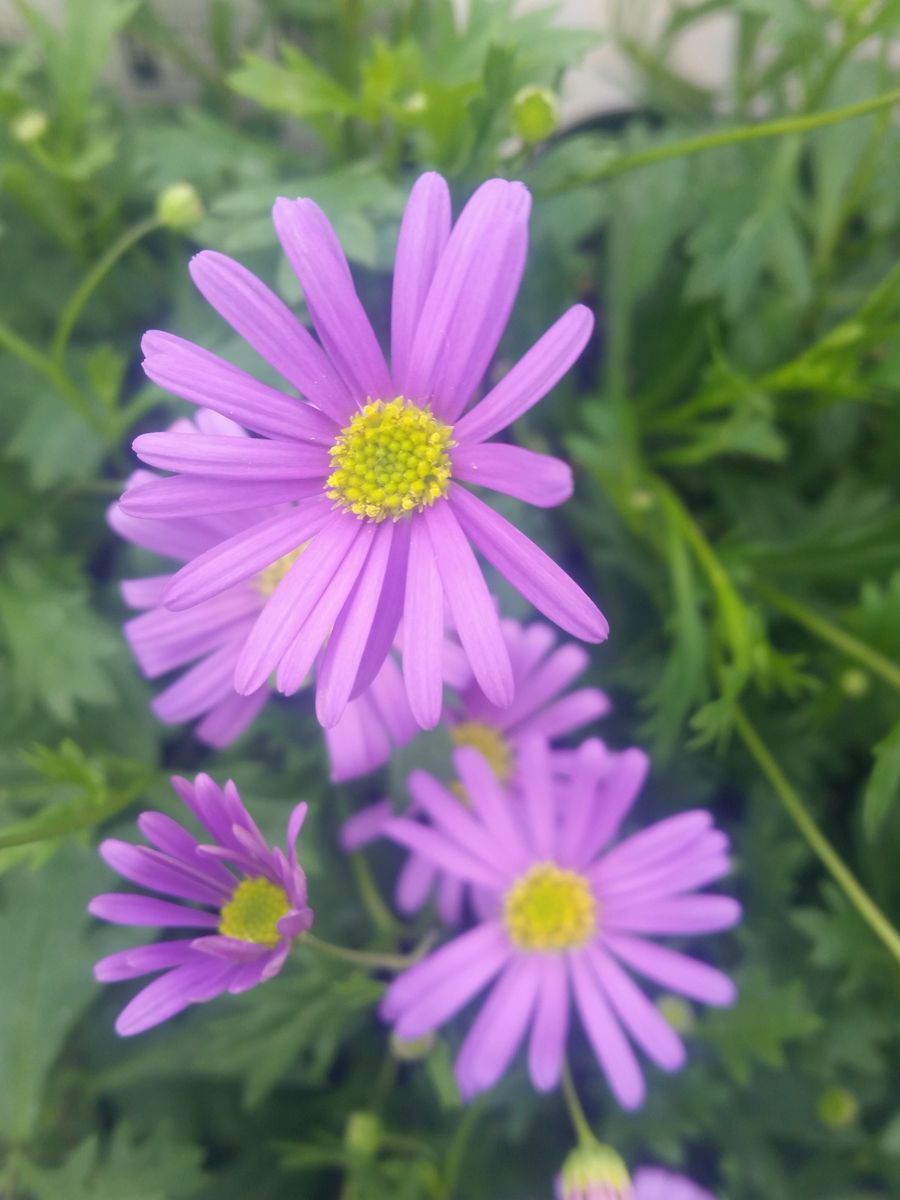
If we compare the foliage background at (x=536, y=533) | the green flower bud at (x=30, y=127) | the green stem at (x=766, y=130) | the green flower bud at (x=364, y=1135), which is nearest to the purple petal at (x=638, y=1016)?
the foliage background at (x=536, y=533)

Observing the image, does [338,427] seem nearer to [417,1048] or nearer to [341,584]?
[341,584]

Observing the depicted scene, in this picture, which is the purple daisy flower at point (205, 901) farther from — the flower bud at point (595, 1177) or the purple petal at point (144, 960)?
the flower bud at point (595, 1177)

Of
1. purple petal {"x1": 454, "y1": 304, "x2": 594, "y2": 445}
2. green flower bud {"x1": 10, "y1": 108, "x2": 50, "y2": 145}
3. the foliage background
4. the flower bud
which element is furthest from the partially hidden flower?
green flower bud {"x1": 10, "y1": 108, "x2": 50, "y2": 145}

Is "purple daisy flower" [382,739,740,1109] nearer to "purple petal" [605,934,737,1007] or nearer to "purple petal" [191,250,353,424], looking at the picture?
"purple petal" [605,934,737,1007]

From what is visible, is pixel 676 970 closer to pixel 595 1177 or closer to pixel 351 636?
pixel 595 1177

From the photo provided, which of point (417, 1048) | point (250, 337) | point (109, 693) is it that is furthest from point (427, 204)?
point (417, 1048)

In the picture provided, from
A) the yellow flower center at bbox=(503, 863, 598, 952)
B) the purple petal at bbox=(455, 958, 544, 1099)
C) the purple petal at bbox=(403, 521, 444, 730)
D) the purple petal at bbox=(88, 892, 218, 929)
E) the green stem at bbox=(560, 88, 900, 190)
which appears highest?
the green stem at bbox=(560, 88, 900, 190)
